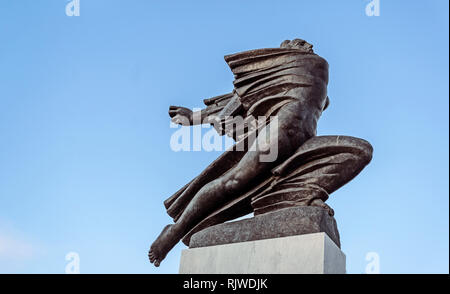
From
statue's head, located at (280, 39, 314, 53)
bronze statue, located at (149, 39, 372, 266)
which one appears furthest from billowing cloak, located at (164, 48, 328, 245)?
statue's head, located at (280, 39, 314, 53)

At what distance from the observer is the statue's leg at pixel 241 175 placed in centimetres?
370

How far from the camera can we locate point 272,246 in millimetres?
3211

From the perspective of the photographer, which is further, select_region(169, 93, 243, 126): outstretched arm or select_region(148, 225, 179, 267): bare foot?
select_region(169, 93, 243, 126): outstretched arm

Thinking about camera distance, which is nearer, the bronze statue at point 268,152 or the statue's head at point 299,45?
the bronze statue at point 268,152

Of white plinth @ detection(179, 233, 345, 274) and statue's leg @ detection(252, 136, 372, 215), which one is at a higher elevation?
statue's leg @ detection(252, 136, 372, 215)

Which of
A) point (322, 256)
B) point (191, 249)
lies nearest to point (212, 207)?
point (191, 249)

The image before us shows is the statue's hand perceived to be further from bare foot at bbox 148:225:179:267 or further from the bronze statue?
bare foot at bbox 148:225:179:267

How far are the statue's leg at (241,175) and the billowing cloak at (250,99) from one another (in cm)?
7

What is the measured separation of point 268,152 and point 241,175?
0.28m

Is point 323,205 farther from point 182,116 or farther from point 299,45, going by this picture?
point 182,116

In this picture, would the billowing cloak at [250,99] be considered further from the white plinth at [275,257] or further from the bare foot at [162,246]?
the white plinth at [275,257]

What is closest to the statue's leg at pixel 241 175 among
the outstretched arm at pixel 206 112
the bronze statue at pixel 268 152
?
the bronze statue at pixel 268 152

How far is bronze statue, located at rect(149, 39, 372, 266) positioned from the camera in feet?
11.7
